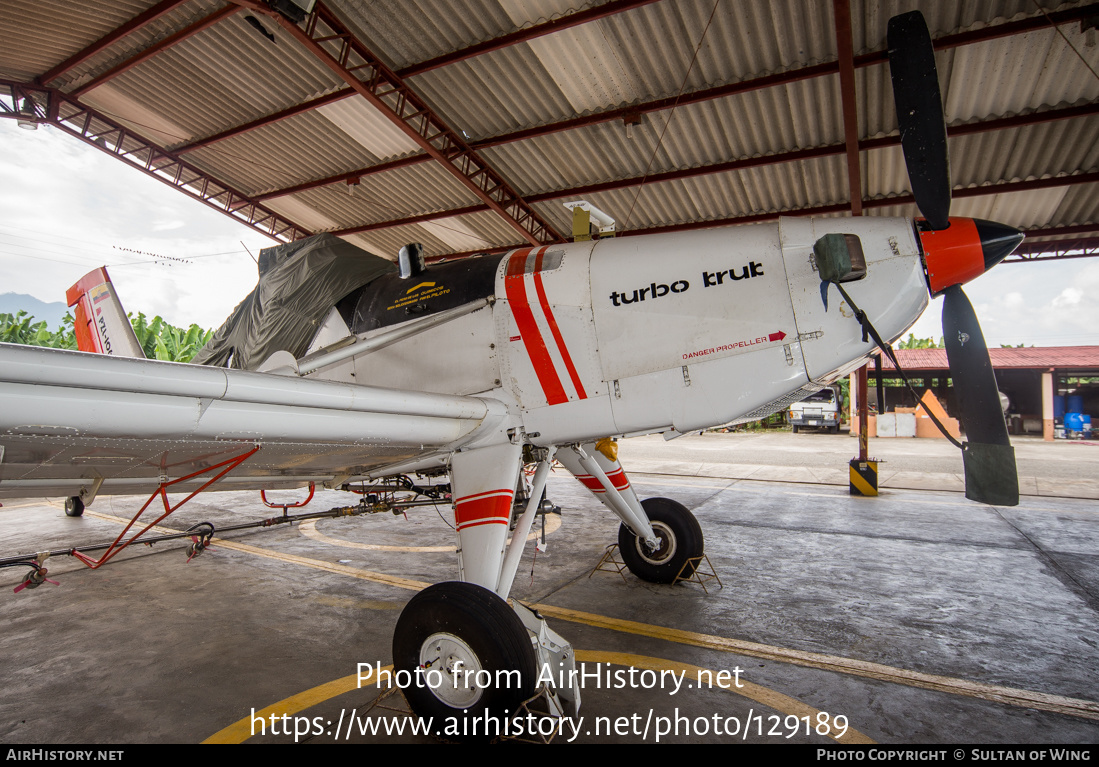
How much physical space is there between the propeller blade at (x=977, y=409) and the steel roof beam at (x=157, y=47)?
9.97 meters

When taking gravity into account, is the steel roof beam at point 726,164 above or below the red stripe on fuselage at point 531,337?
above

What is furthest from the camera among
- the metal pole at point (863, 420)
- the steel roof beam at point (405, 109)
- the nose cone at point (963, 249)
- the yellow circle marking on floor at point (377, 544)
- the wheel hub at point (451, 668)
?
the metal pole at point (863, 420)

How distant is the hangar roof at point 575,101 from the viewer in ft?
24.2

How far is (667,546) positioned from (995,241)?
3.25 meters

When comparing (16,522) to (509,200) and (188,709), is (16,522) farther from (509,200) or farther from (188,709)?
(509,200)

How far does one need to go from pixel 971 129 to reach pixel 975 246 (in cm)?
801

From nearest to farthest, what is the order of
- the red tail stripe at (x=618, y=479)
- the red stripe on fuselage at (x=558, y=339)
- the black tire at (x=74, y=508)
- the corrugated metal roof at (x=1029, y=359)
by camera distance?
the red stripe on fuselage at (x=558, y=339), the red tail stripe at (x=618, y=479), the black tire at (x=74, y=508), the corrugated metal roof at (x=1029, y=359)

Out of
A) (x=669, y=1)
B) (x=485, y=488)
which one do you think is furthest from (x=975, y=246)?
(x=669, y=1)

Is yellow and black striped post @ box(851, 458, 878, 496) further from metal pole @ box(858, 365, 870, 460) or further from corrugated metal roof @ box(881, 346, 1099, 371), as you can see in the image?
corrugated metal roof @ box(881, 346, 1099, 371)

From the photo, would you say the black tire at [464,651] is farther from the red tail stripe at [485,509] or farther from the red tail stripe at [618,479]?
the red tail stripe at [618,479]

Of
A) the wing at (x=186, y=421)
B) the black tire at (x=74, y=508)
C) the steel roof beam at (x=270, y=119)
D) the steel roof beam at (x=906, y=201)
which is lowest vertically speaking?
the black tire at (x=74, y=508)

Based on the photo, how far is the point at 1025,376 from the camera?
29219 mm

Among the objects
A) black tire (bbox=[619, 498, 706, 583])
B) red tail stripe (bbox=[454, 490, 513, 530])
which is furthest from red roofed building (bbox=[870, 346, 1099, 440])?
red tail stripe (bbox=[454, 490, 513, 530])

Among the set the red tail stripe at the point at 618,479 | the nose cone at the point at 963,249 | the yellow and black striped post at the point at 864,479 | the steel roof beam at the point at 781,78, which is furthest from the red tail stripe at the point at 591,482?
the yellow and black striped post at the point at 864,479
